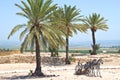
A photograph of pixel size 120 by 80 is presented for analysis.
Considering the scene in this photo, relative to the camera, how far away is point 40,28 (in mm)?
33312

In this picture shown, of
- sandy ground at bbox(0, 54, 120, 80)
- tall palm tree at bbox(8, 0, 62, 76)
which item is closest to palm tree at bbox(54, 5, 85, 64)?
sandy ground at bbox(0, 54, 120, 80)

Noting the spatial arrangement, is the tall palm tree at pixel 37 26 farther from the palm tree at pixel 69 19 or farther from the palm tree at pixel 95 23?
the palm tree at pixel 95 23

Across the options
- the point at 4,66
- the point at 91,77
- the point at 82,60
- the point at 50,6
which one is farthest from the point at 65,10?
the point at 91,77

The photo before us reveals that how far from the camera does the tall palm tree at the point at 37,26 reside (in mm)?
32750

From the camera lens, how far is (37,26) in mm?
33219

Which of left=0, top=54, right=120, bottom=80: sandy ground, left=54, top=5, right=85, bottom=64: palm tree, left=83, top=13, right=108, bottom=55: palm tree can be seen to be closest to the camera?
left=0, top=54, right=120, bottom=80: sandy ground

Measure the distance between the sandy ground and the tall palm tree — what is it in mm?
2416

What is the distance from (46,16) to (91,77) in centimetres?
708

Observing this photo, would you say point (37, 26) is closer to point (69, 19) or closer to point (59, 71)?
point (59, 71)

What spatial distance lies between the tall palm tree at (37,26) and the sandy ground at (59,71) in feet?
7.93

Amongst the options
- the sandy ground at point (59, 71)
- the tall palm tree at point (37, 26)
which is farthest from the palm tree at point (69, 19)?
the tall palm tree at point (37, 26)

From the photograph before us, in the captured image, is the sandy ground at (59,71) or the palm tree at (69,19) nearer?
the sandy ground at (59,71)

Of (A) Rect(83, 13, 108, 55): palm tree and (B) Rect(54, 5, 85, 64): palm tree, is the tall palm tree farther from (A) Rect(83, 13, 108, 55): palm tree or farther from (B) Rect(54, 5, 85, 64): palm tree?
(A) Rect(83, 13, 108, 55): palm tree

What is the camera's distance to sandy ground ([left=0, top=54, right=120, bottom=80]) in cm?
3017
